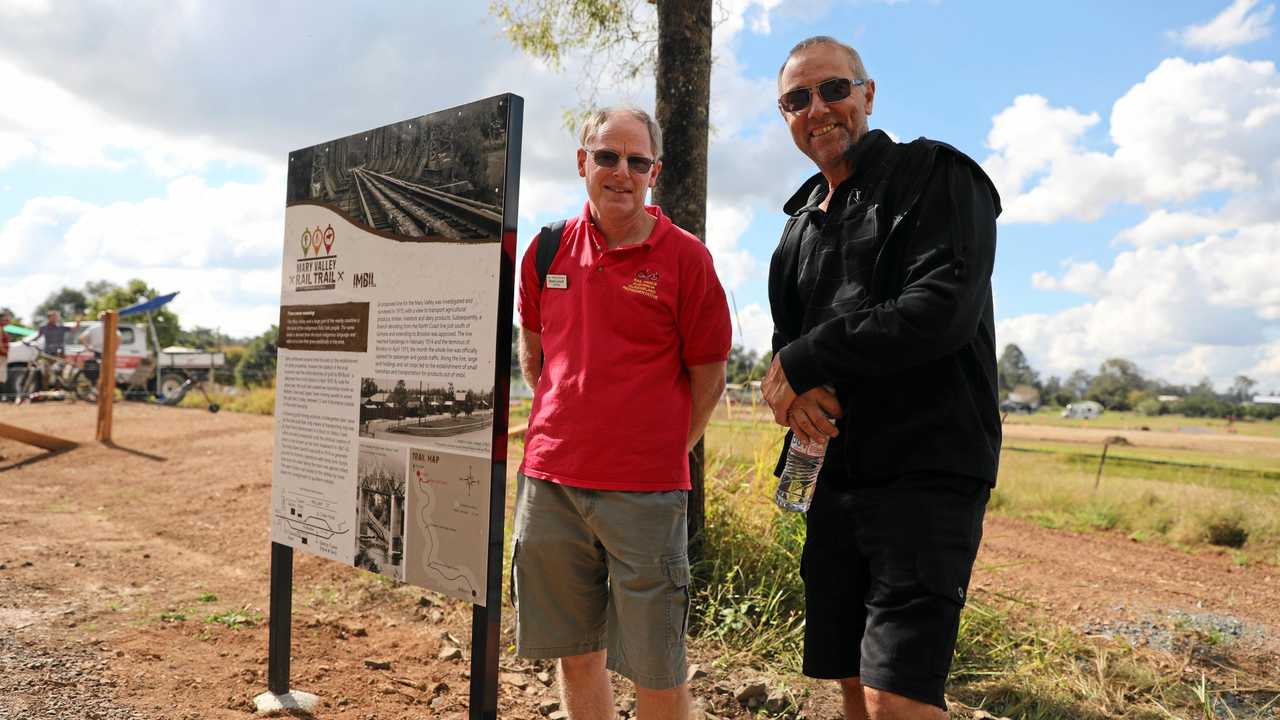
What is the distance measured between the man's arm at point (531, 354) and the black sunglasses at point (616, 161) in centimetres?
61

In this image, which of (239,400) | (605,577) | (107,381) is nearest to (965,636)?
(605,577)

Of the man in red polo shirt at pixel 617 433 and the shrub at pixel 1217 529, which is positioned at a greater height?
the man in red polo shirt at pixel 617 433

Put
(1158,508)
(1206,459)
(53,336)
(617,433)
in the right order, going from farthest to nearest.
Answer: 1. (53,336)
2. (1206,459)
3. (1158,508)
4. (617,433)

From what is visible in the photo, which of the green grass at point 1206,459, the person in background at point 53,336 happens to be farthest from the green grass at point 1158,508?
the person in background at point 53,336

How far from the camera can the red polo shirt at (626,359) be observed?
92.0 inches

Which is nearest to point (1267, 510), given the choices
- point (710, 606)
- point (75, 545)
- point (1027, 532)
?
point (1027, 532)

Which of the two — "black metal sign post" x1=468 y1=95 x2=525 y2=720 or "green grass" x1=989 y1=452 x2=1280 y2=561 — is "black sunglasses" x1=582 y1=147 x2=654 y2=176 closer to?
"black metal sign post" x1=468 y1=95 x2=525 y2=720

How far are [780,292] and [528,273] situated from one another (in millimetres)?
823

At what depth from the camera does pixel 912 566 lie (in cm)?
179

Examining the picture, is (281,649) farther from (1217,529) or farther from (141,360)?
(141,360)

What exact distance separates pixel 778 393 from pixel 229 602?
13.5 ft

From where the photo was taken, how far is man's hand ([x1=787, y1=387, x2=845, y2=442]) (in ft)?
6.40

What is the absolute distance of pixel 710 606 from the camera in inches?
164

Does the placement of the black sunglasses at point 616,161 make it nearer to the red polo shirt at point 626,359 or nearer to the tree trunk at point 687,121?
the red polo shirt at point 626,359
